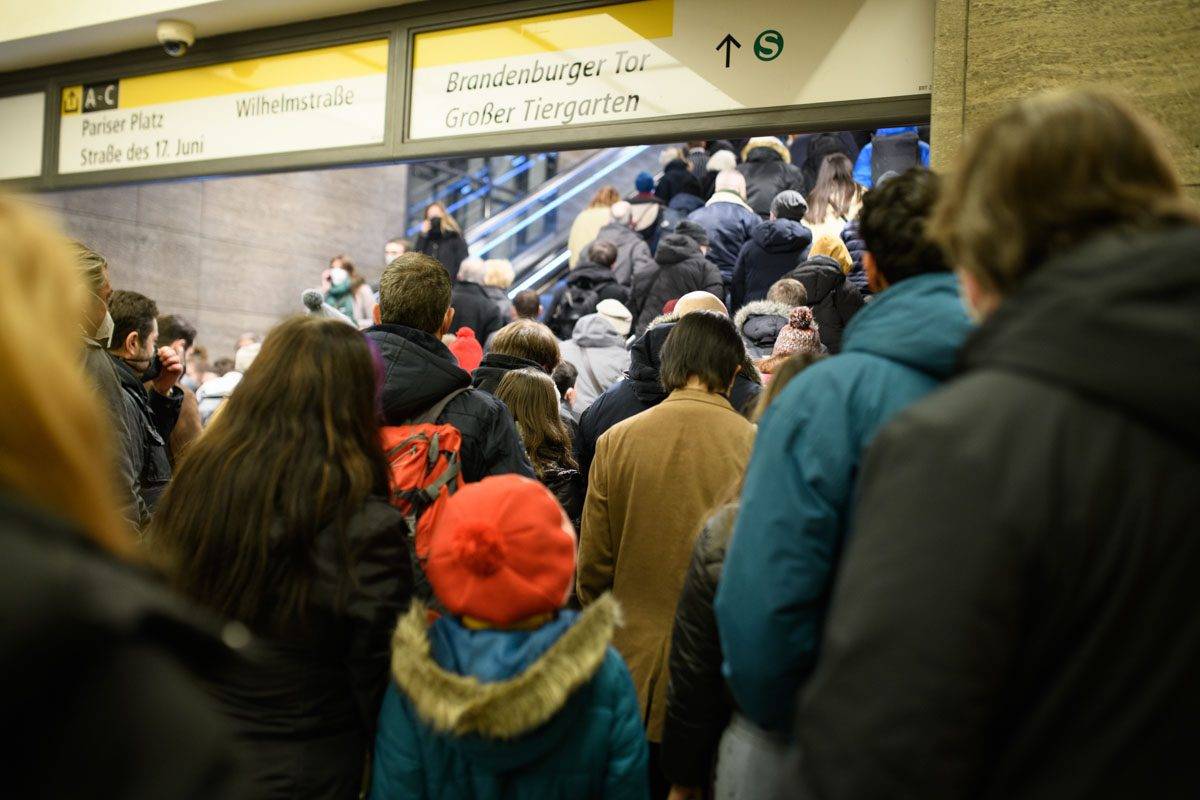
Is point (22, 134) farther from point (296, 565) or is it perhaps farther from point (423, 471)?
point (296, 565)

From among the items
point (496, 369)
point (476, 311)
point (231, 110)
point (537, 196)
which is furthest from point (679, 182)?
point (496, 369)

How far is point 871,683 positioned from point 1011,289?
0.55 metres

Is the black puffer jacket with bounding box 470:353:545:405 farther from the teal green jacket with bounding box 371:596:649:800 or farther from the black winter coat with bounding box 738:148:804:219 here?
the black winter coat with bounding box 738:148:804:219

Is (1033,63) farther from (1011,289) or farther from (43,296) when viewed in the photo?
(43,296)

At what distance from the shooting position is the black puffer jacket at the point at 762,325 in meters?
5.35

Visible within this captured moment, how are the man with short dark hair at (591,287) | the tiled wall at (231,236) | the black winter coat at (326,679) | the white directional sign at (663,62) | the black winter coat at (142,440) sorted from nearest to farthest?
the black winter coat at (326,679), the black winter coat at (142,440), the white directional sign at (663,62), the man with short dark hair at (591,287), the tiled wall at (231,236)

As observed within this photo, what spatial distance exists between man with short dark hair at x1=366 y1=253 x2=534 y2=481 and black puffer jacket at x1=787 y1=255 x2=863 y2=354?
2.89 meters

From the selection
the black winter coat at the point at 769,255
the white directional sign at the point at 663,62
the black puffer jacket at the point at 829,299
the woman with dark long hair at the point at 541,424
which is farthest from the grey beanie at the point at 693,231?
the woman with dark long hair at the point at 541,424

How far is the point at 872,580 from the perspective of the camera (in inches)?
46.8

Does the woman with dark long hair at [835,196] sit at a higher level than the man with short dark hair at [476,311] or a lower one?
Result: higher

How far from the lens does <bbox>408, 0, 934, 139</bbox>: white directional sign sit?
395 cm

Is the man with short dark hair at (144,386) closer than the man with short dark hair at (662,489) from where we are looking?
No

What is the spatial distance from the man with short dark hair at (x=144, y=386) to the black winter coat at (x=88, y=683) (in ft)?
10.6

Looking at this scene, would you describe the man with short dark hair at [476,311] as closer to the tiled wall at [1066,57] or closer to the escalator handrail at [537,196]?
the escalator handrail at [537,196]
